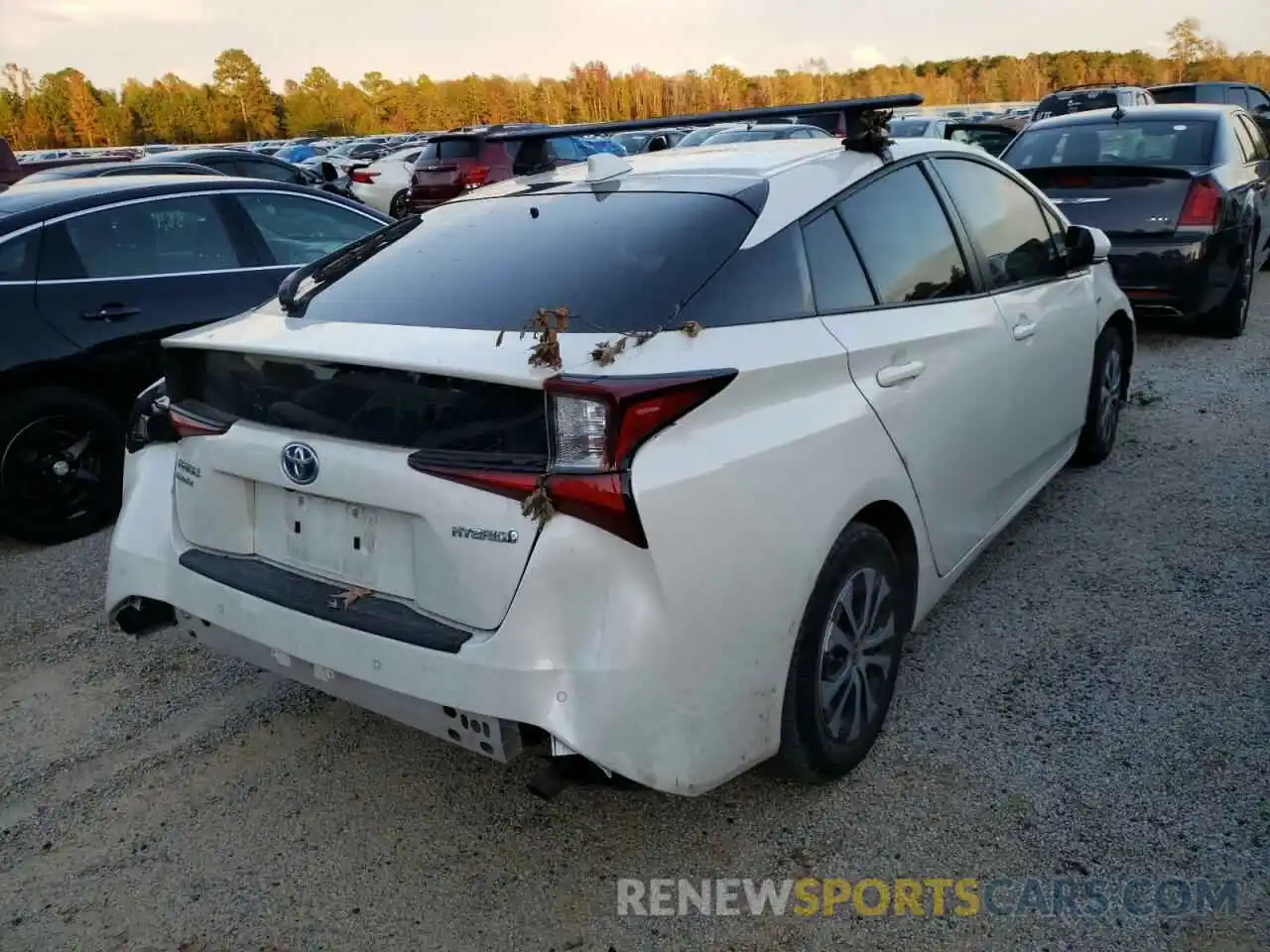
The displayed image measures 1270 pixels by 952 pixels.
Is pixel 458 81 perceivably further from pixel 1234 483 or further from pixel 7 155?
pixel 1234 483

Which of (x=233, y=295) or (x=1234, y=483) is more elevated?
(x=233, y=295)

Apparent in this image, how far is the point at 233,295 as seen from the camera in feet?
17.7

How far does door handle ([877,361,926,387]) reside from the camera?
2.79m

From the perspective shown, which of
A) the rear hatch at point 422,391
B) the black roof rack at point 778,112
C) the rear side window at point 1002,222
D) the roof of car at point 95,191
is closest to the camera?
the rear hatch at point 422,391

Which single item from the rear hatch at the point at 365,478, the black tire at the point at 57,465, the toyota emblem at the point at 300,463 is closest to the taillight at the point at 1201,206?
the rear hatch at the point at 365,478

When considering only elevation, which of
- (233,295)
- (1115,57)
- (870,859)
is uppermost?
(1115,57)

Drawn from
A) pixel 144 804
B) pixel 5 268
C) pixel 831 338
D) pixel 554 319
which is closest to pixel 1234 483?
pixel 831 338

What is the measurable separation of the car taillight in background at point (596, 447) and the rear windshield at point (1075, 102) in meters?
17.3

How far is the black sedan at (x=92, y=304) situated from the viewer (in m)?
4.72

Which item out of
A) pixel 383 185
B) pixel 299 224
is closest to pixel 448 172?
pixel 383 185

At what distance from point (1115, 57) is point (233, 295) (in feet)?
323

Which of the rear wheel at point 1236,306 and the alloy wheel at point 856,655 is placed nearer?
the alloy wheel at point 856,655

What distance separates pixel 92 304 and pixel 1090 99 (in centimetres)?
1724

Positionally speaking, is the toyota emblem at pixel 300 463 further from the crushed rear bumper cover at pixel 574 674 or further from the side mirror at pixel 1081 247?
the side mirror at pixel 1081 247
